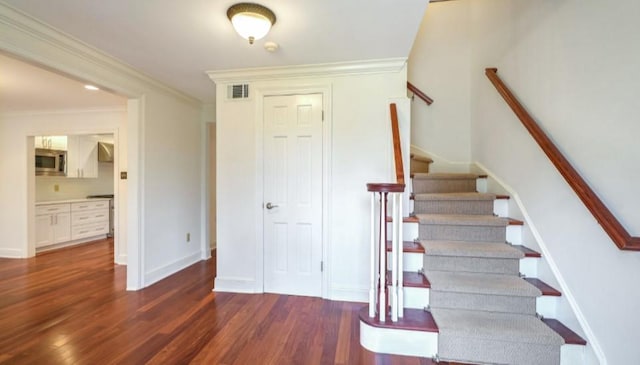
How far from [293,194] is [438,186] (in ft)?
5.24

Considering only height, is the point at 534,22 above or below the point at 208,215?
above

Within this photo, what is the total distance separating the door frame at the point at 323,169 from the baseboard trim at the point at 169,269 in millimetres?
1305

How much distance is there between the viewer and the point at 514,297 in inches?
78.7

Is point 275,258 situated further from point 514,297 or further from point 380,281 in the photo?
point 514,297

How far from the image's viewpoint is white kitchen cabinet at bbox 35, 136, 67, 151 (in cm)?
516

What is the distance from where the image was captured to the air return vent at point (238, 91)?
312cm

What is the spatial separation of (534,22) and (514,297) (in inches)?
86.4

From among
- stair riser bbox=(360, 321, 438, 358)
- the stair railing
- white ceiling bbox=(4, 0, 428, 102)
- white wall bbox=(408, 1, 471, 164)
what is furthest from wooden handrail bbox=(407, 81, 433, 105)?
stair riser bbox=(360, 321, 438, 358)

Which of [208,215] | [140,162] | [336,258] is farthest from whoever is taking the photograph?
[208,215]

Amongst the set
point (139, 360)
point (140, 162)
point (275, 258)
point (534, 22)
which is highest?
point (534, 22)

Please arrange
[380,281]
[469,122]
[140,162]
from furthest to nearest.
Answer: [469,122] → [140,162] → [380,281]

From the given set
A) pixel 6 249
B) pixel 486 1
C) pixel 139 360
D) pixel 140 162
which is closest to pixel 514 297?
pixel 139 360

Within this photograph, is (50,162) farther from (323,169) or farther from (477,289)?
(477,289)

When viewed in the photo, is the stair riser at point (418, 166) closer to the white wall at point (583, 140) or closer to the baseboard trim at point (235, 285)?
the white wall at point (583, 140)
